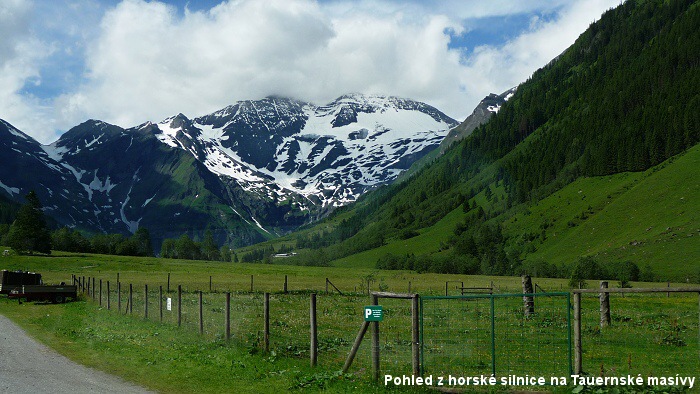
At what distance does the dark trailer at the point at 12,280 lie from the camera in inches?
2283

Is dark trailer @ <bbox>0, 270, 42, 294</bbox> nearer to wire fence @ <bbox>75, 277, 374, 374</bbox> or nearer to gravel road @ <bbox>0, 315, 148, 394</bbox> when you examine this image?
wire fence @ <bbox>75, 277, 374, 374</bbox>

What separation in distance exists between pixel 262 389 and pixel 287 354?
4621 mm

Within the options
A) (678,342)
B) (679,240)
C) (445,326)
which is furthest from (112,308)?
(679,240)

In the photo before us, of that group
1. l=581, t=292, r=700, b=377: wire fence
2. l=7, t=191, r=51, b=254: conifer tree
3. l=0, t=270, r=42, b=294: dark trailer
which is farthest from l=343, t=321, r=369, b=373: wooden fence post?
l=7, t=191, r=51, b=254: conifer tree

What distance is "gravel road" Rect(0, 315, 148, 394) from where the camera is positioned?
17.2 meters

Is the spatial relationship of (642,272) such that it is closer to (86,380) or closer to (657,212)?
(657,212)

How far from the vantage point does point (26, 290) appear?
5444cm

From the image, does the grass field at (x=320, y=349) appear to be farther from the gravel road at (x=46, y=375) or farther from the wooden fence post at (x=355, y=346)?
the gravel road at (x=46, y=375)

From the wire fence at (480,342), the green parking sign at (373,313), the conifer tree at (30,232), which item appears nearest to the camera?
the green parking sign at (373,313)

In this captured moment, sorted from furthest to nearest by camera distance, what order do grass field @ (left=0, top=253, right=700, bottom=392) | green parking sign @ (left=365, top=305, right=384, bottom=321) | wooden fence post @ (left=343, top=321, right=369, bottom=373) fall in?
grass field @ (left=0, top=253, right=700, bottom=392) → wooden fence post @ (left=343, top=321, right=369, bottom=373) → green parking sign @ (left=365, top=305, right=384, bottom=321)

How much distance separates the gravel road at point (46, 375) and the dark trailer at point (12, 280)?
37.5m

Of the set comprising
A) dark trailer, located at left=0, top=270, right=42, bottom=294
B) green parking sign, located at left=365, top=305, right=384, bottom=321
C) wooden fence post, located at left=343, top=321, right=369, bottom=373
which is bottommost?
dark trailer, located at left=0, top=270, right=42, bottom=294

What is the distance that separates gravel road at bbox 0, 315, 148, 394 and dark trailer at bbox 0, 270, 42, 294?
123 ft

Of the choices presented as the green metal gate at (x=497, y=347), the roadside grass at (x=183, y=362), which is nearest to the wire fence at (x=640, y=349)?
the green metal gate at (x=497, y=347)
